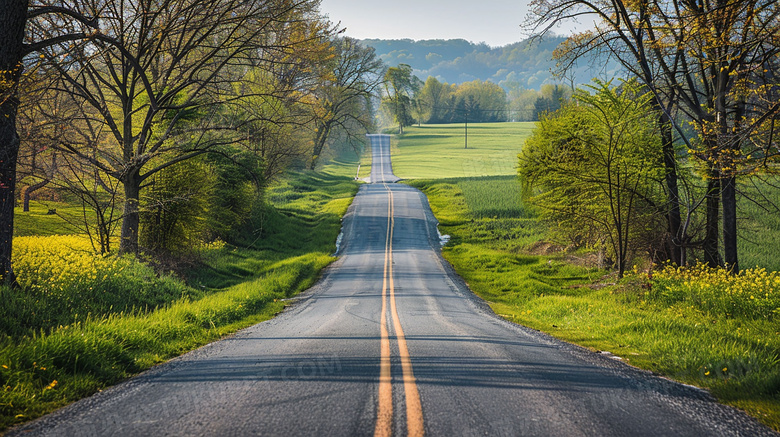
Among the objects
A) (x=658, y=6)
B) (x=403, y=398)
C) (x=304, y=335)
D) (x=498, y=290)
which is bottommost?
(x=498, y=290)

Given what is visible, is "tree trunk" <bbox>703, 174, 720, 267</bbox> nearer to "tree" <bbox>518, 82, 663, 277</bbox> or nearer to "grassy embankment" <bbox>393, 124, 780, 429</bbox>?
Answer: "grassy embankment" <bbox>393, 124, 780, 429</bbox>

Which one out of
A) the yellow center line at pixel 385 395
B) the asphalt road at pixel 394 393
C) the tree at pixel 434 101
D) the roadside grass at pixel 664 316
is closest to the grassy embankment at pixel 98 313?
the asphalt road at pixel 394 393

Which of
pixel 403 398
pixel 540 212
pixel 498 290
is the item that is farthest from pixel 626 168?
pixel 403 398

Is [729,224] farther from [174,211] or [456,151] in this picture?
[456,151]

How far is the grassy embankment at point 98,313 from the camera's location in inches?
187

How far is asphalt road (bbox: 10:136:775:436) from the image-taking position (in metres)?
3.57

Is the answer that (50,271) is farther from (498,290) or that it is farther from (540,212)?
(540,212)

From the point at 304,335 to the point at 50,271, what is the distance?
5693mm

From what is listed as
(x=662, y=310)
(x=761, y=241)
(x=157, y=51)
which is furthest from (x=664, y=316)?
(x=761, y=241)

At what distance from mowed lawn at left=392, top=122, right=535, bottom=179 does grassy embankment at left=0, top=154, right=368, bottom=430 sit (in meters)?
53.4

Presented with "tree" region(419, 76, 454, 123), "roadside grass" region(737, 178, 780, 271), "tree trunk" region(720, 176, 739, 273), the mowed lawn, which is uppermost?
"tree" region(419, 76, 454, 123)

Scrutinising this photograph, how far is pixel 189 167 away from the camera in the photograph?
17.4 meters

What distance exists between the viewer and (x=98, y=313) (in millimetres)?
9102

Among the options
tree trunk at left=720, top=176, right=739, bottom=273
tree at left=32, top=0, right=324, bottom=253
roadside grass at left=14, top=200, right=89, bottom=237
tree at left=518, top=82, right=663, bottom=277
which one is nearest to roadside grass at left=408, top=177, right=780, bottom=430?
tree trunk at left=720, top=176, right=739, bottom=273
